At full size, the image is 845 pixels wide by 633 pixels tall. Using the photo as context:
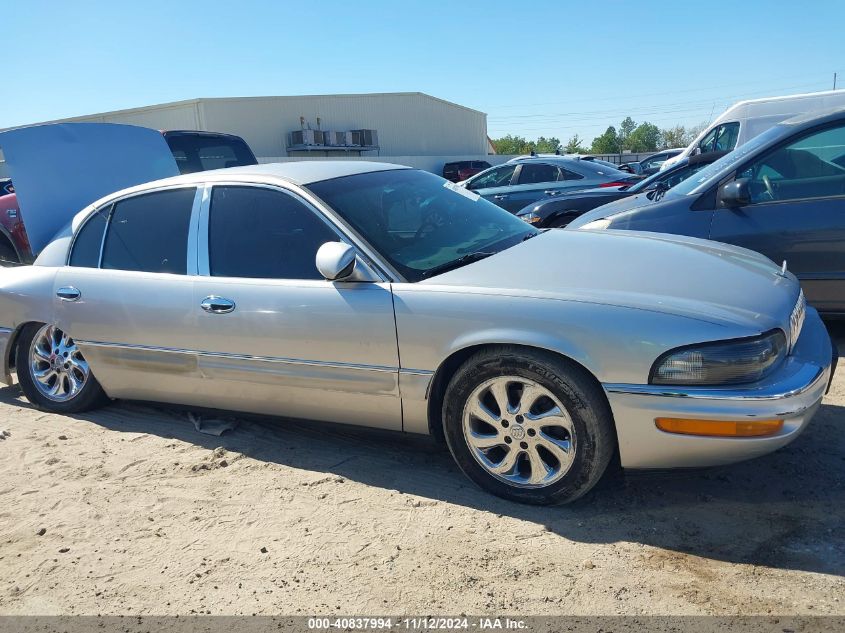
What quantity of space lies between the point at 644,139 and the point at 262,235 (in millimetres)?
100231

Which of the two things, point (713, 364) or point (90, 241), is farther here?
point (90, 241)

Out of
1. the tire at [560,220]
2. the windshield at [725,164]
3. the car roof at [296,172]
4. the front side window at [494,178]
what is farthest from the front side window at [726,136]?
the car roof at [296,172]

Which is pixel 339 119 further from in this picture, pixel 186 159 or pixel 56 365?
pixel 56 365

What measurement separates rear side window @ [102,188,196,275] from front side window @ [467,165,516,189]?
8176mm

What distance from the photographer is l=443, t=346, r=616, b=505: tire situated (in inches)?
112

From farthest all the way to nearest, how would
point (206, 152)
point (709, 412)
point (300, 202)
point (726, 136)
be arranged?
point (726, 136), point (206, 152), point (300, 202), point (709, 412)

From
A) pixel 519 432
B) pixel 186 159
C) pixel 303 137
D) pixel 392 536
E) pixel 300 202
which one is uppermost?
pixel 303 137

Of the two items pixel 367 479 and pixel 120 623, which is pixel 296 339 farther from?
pixel 120 623

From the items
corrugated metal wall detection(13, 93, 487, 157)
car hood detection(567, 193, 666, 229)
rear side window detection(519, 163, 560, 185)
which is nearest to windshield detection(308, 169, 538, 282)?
car hood detection(567, 193, 666, 229)

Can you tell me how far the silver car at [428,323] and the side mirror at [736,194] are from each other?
4.52ft

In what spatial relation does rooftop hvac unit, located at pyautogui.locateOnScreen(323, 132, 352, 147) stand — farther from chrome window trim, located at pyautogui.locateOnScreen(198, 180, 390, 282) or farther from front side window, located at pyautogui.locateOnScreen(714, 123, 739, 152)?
chrome window trim, located at pyautogui.locateOnScreen(198, 180, 390, 282)

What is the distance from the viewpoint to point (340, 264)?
317cm

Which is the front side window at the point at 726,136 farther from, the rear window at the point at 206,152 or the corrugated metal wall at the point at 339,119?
the corrugated metal wall at the point at 339,119

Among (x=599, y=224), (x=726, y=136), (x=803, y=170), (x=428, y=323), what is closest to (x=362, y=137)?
(x=726, y=136)
